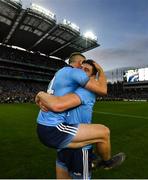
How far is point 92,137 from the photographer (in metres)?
3.40

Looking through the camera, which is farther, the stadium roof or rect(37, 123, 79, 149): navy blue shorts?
the stadium roof

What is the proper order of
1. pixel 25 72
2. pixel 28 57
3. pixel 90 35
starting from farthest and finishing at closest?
pixel 25 72 < pixel 28 57 < pixel 90 35

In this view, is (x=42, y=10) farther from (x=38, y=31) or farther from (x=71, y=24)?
(x=71, y=24)

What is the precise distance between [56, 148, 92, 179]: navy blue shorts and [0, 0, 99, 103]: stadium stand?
1711 inches

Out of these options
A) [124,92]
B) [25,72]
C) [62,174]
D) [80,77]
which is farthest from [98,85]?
[124,92]

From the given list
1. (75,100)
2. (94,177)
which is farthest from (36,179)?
(75,100)

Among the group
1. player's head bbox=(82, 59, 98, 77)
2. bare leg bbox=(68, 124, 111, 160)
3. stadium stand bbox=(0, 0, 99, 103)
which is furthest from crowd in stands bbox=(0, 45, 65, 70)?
bare leg bbox=(68, 124, 111, 160)

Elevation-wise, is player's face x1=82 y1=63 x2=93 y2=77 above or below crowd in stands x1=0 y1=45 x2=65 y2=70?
below

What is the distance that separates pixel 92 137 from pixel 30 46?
73.6 m

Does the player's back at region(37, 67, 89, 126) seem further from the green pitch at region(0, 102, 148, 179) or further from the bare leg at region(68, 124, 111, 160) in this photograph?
the green pitch at region(0, 102, 148, 179)

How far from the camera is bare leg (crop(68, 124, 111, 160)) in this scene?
341cm

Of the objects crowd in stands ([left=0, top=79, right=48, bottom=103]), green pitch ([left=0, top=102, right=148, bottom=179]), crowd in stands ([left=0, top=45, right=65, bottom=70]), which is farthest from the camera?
crowd in stands ([left=0, top=45, right=65, bottom=70])

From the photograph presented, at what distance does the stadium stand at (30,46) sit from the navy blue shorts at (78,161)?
43460 millimetres

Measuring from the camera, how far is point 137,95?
91938mm
